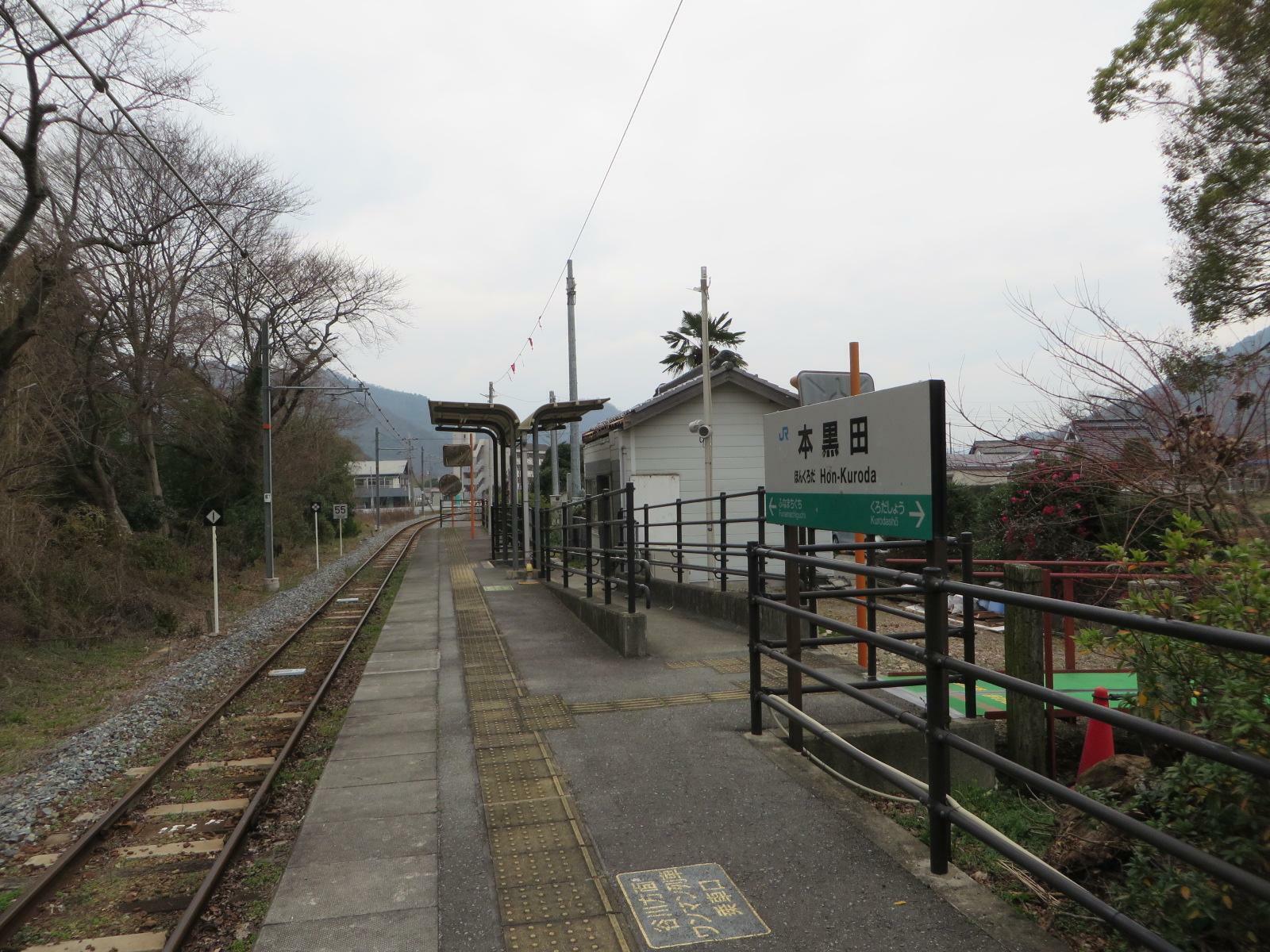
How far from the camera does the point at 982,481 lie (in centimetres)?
1561

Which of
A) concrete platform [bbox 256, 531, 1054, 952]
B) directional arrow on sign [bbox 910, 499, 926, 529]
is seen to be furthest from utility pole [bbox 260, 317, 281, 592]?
directional arrow on sign [bbox 910, 499, 926, 529]

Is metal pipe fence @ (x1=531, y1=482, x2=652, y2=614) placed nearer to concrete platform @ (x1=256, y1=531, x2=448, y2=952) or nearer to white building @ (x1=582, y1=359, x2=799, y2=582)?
white building @ (x1=582, y1=359, x2=799, y2=582)

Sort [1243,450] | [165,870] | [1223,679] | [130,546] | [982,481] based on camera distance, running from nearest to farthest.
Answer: [1223,679]
[165,870]
[1243,450]
[982,481]
[130,546]

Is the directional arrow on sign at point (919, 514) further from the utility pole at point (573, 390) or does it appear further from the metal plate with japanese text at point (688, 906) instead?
the utility pole at point (573, 390)

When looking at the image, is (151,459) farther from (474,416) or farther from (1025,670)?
(1025,670)

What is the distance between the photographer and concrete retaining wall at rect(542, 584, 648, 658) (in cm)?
788

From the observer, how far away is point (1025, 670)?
546 cm

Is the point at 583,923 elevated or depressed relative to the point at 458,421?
depressed

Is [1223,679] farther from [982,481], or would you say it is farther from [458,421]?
[458,421]

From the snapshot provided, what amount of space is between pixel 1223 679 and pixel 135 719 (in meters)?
8.81

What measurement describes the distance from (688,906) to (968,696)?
2.14 meters

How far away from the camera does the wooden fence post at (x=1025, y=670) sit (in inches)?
212

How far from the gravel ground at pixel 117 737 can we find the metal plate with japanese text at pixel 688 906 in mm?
4029

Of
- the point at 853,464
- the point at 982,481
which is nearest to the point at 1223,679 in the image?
the point at 853,464
